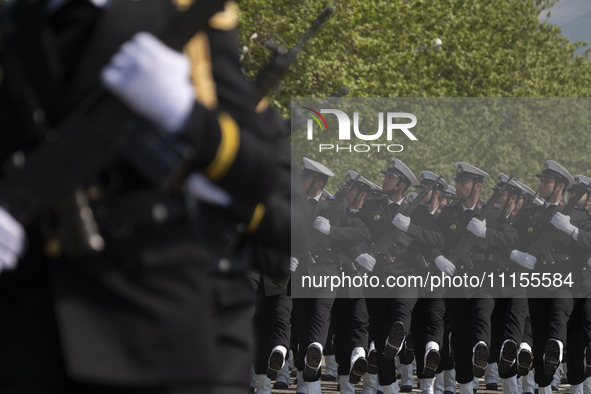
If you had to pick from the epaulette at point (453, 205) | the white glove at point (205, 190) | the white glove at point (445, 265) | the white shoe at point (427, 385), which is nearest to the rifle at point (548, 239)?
the white glove at point (445, 265)

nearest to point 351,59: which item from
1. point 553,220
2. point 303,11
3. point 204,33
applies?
point 303,11

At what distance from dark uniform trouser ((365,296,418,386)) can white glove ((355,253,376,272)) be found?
1.85 ft

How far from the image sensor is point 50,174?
2.32m

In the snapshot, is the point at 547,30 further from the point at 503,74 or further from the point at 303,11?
the point at 303,11

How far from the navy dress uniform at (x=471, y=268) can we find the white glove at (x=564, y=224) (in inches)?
21.1

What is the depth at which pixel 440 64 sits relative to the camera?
1126 inches

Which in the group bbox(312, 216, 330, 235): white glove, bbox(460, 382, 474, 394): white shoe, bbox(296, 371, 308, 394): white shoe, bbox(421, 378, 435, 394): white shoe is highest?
bbox(312, 216, 330, 235): white glove

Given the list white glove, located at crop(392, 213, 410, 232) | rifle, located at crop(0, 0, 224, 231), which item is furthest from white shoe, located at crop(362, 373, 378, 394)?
rifle, located at crop(0, 0, 224, 231)

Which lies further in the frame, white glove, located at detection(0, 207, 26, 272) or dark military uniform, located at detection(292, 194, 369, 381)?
dark military uniform, located at detection(292, 194, 369, 381)

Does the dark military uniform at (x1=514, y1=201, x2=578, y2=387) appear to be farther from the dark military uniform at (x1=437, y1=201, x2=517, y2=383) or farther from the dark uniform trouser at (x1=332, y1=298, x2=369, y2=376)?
the dark uniform trouser at (x1=332, y1=298, x2=369, y2=376)

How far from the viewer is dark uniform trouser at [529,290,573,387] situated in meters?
11.0

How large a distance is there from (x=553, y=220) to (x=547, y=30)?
29831 mm

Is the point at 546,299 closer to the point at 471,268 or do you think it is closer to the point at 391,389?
the point at 471,268

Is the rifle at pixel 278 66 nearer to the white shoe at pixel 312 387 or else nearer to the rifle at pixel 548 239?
the white shoe at pixel 312 387
